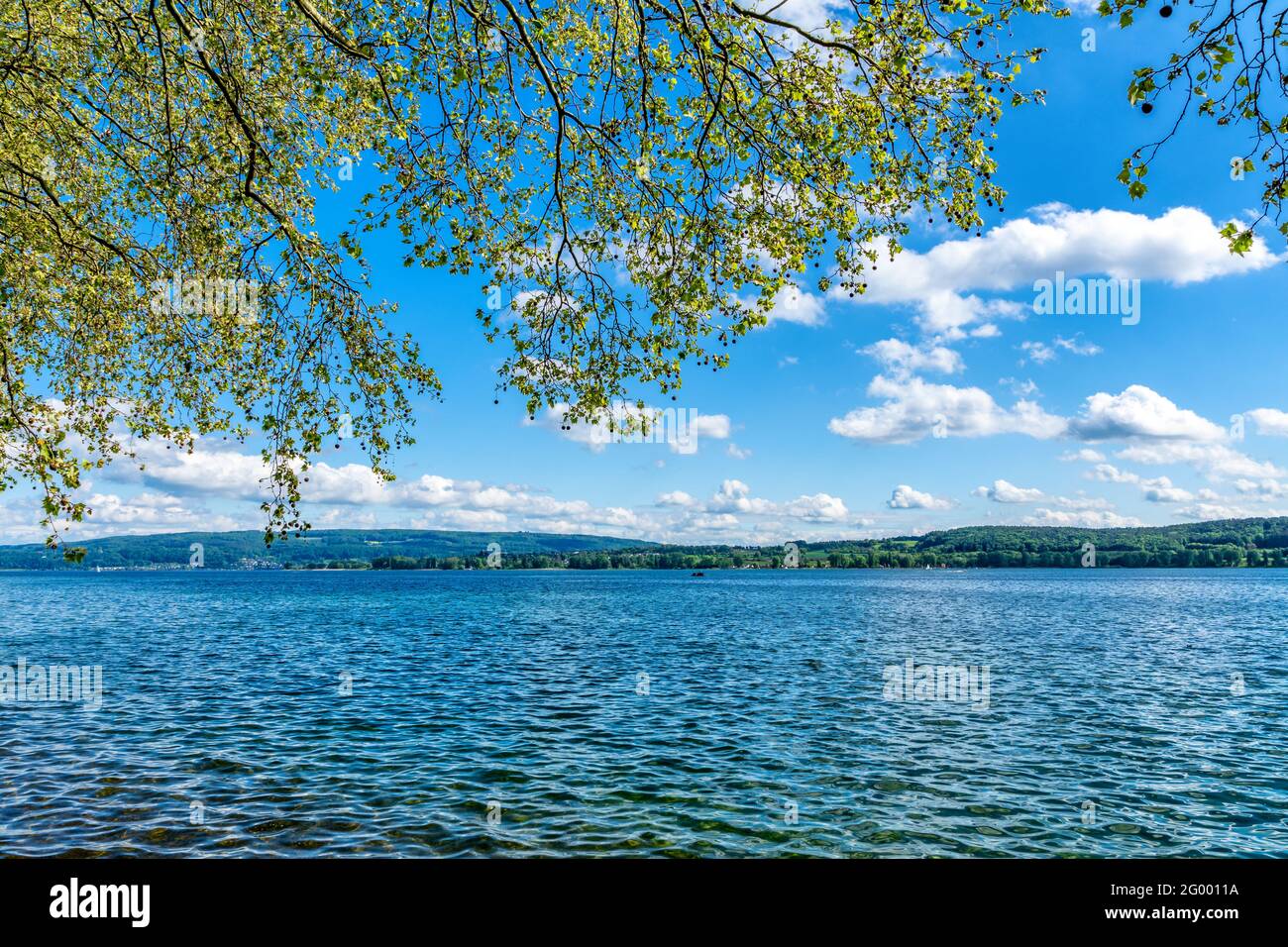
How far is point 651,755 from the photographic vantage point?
22.3 m

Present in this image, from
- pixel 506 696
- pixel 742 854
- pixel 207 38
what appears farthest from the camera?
pixel 506 696

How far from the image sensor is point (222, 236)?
15070 mm

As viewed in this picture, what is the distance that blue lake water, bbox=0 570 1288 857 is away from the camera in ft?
52.3

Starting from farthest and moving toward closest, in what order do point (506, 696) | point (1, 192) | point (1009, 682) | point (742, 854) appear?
point (1009, 682)
point (506, 696)
point (742, 854)
point (1, 192)

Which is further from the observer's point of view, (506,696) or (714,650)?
(714,650)

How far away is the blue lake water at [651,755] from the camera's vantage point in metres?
15.9

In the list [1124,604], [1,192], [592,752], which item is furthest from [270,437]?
[1124,604]
